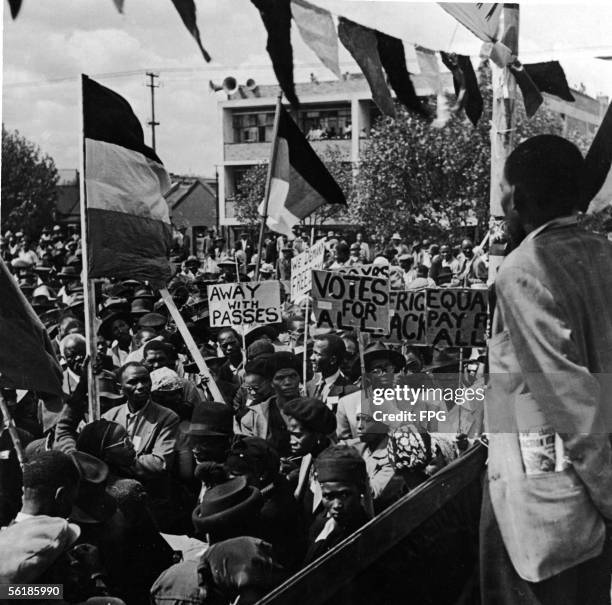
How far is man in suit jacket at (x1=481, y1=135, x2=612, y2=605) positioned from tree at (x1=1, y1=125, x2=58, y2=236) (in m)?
1.73

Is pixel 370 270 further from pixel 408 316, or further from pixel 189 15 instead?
pixel 189 15

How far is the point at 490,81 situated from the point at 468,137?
223 millimetres

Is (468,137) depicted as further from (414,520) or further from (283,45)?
(414,520)

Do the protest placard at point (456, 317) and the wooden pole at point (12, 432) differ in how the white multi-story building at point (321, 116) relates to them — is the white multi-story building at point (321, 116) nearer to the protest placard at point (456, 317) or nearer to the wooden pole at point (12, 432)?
the protest placard at point (456, 317)

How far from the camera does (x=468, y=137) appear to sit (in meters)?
3.63

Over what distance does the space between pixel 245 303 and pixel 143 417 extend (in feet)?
3.19

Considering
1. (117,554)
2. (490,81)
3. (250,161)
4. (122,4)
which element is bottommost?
(117,554)

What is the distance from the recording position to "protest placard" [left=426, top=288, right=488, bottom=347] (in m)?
3.56

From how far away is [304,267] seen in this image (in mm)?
5242

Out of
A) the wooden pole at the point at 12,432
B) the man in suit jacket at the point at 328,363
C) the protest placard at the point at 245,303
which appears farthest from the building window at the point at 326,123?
the man in suit jacket at the point at 328,363

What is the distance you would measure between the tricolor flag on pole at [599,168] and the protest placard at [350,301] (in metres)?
1.25

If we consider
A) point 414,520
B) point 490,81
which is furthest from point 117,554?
point 490,81

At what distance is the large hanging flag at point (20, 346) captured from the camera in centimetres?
345

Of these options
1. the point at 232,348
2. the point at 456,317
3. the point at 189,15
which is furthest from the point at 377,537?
the point at 232,348
